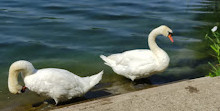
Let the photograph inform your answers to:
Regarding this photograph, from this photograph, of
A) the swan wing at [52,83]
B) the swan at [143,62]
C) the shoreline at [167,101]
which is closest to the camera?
the shoreline at [167,101]

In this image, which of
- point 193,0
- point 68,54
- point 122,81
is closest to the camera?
point 122,81

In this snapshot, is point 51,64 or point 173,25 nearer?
point 51,64

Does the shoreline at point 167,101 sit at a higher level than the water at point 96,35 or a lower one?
higher

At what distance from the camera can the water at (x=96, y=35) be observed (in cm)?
628

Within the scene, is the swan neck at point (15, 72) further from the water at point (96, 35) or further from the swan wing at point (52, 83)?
the water at point (96, 35)

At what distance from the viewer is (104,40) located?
895cm

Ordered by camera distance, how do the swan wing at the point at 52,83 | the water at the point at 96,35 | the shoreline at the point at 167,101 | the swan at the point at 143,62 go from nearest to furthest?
the shoreline at the point at 167,101, the swan wing at the point at 52,83, the swan at the point at 143,62, the water at the point at 96,35

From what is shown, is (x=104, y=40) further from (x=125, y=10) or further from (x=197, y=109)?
(x=197, y=109)

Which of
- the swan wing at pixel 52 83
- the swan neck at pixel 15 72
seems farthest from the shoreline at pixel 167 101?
the swan neck at pixel 15 72

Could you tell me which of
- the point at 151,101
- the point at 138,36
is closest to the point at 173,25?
the point at 138,36

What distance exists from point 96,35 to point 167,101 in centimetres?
613

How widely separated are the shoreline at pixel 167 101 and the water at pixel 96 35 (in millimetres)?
1794

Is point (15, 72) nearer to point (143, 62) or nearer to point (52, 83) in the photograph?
point (52, 83)

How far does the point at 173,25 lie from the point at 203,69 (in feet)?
12.9
